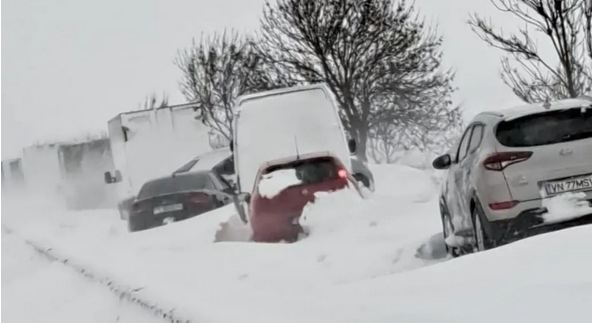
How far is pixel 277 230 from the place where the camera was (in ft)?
43.2

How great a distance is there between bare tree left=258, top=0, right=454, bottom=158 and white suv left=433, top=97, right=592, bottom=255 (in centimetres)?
2463

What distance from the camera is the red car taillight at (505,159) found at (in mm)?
9578

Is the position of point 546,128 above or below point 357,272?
above

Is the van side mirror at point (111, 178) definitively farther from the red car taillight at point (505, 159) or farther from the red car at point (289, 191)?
the red car taillight at point (505, 159)

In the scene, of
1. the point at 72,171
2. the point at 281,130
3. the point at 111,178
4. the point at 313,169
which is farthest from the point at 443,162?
the point at 72,171

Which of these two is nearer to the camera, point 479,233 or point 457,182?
point 479,233

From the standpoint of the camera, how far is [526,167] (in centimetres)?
955

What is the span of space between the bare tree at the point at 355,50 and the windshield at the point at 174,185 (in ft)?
44.8

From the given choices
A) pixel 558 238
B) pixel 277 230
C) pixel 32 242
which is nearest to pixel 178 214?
pixel 32 242

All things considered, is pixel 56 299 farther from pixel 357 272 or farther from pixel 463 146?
pixel 463 146

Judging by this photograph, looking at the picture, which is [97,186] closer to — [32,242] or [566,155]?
[32,242]

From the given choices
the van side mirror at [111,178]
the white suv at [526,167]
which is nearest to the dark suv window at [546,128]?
the white suv at [526,167]

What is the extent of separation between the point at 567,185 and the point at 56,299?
479cm

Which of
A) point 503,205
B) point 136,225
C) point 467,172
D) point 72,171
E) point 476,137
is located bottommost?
point 136,225
